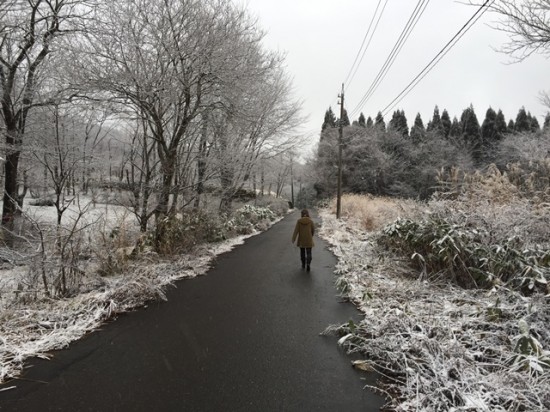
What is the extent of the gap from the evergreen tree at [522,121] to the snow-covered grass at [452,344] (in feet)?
166

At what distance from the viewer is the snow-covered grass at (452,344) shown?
2742 millimetres

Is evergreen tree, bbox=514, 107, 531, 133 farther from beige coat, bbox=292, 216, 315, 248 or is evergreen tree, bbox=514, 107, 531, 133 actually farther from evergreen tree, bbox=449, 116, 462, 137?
beige coat, bbox=292, 216, 315, 248

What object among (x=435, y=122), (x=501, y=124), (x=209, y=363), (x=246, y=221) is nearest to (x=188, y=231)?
(x=209, y=363)

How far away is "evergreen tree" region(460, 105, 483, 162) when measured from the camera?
139 feet

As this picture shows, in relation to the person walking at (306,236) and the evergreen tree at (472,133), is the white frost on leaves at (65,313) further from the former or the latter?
the evergreen tree at (472,133)

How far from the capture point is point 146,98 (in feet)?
27.5

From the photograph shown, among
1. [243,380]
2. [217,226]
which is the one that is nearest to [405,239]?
[243,380]

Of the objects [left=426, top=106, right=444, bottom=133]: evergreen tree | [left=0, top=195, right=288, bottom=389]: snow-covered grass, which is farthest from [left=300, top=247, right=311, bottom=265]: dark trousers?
[left=426, top=106, right=444, bottom=133]: evergreen tree

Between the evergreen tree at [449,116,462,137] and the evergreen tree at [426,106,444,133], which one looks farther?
the evergreen tree at [426,106,444,133]

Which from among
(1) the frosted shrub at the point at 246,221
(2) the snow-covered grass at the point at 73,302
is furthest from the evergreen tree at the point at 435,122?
(2) the snow-covered grass at the point at 73,302

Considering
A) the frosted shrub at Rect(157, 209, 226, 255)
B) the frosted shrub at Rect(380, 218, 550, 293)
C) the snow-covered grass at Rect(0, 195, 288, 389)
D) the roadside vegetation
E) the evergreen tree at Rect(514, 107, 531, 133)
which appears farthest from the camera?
the evergreen tree at Rect(514, 107, 531, 133)

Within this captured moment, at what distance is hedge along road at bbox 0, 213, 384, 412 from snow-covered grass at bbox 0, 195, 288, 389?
248 mm

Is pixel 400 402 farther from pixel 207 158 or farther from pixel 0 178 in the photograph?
pixel 0 178

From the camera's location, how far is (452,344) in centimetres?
339
